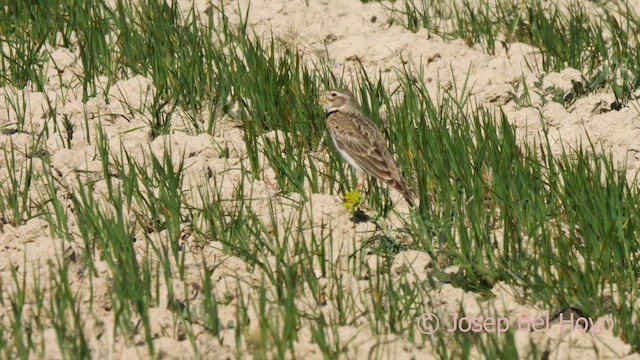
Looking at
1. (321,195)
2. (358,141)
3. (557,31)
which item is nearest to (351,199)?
(321,195)

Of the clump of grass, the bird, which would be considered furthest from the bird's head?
the clump of grass

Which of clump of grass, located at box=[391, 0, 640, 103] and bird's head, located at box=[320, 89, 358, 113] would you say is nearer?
bird's head, located at box=[320, 89, 358, 113]

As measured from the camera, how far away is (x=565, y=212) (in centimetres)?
612

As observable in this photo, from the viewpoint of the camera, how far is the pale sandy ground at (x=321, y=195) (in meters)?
4.91

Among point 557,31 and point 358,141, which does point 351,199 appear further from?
point 557,31

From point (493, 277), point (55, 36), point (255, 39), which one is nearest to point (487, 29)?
point (255, 39)

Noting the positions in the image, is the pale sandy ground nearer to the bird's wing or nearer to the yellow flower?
the yellow flower

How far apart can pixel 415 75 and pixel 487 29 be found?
2.48 feet

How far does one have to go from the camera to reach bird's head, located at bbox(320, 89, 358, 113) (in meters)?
7.34

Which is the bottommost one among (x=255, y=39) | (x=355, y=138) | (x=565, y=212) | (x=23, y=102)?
(x=565, y=212)

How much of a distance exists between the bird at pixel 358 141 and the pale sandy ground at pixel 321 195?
384 mm

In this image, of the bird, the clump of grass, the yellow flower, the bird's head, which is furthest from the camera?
the clump of grass

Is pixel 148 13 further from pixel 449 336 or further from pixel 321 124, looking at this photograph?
pixel 449 336

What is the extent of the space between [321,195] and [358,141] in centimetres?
62
